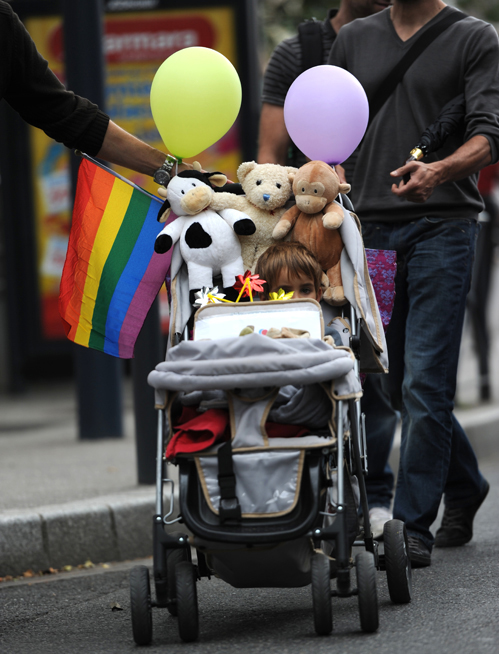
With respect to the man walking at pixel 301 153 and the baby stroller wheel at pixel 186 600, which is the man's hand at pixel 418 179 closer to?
the man walking at pixel 301 153


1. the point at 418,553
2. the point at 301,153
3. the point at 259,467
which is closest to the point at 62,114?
→ the point at 301,153

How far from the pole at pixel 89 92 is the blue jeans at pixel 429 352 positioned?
10.3 feet

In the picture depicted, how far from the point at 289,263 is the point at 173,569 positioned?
3.44 feet

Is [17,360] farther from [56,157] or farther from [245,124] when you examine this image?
[245,124]

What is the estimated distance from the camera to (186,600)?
3225mm

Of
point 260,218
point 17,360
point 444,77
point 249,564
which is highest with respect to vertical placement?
point 444,77

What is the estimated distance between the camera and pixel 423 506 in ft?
14.0

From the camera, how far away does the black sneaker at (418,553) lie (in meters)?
4.23

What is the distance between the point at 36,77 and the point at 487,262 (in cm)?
583

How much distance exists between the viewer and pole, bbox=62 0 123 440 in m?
7.11

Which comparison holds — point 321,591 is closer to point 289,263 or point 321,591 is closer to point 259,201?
point 289,263

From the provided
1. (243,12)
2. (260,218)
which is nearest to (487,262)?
(243,12)

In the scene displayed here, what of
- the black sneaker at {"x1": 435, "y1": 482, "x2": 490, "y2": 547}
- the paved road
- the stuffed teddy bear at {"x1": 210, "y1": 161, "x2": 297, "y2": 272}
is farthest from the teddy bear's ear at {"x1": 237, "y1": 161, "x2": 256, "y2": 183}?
the black sneaker at {"x1": 435, "y1": 482, "x2": 490, "y2": 547}

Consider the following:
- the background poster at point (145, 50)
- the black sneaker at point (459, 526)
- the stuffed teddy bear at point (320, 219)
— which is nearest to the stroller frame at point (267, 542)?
the stuffed teddy bear at point (320, 219)
